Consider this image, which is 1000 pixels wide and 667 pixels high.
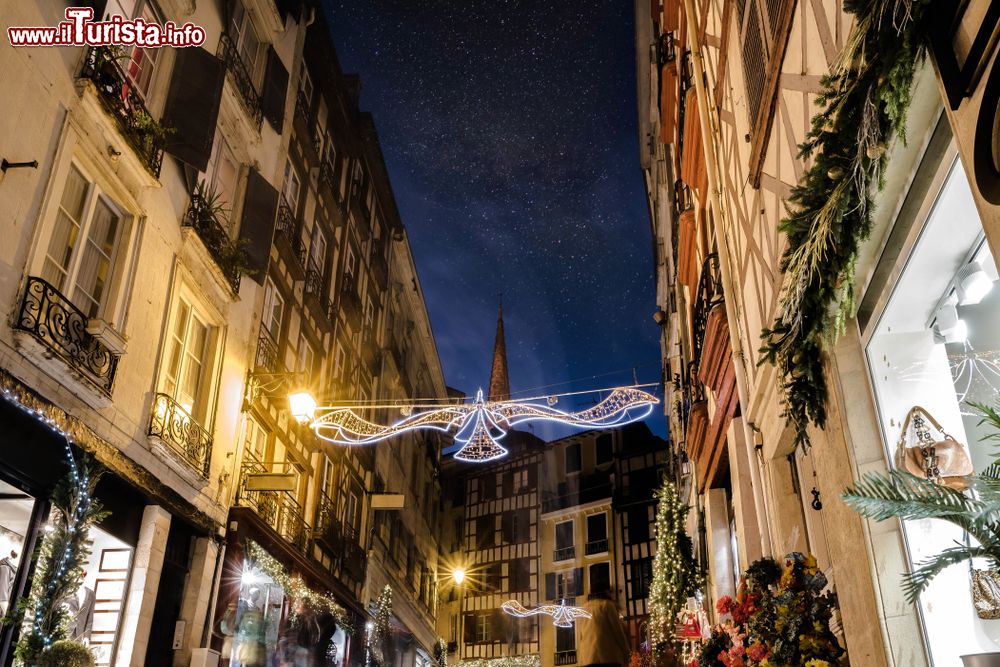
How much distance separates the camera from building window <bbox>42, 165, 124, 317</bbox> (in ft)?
30.7

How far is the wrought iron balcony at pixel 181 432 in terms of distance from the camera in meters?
11.2

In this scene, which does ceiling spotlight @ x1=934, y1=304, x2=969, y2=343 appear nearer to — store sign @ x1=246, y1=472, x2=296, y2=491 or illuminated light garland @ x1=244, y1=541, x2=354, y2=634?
store sign @ x1=246, y1=472, x2=296, y2=491

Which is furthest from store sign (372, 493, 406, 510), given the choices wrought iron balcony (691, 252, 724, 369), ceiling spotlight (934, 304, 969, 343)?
ceiling spotlight (934, 304, 969, 343)

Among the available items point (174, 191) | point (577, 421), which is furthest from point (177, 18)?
point (577, 421)

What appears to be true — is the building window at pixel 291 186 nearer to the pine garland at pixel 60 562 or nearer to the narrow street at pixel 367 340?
the narrow street at pixel 367 340

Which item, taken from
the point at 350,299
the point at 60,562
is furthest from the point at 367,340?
the point at 60,562

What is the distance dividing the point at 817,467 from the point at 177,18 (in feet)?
37.4

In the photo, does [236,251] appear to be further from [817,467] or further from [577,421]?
[817,467]

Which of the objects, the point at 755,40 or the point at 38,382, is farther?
the point at 38,382

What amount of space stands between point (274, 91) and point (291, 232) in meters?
3.04

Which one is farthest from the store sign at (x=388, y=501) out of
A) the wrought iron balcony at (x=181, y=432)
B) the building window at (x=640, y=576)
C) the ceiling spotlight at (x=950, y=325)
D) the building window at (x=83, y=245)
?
the building window at (x=640, y=576)

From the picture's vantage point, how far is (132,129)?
1072 cm

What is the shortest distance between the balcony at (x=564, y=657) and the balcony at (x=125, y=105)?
1481 inches

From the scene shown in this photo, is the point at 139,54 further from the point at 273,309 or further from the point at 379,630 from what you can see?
the point at 379,630
